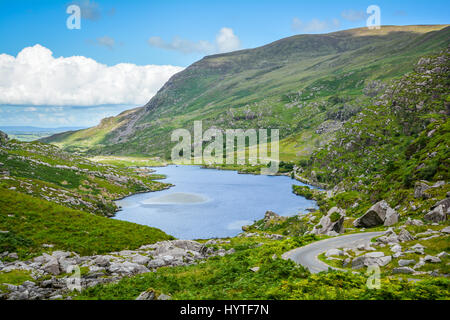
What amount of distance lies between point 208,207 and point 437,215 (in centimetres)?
9747

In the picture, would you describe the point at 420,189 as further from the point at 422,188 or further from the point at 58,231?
the point at 58,231

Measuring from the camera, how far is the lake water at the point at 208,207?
316 ft

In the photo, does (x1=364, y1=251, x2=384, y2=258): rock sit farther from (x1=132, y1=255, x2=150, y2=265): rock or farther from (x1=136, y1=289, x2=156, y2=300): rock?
(x1=132, y1=255, x2=150, y2=265): rock

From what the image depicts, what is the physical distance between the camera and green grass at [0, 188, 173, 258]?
38.0 meters

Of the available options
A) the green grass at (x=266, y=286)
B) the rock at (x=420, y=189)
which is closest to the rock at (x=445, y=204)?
the rock at (x=420, y=189)

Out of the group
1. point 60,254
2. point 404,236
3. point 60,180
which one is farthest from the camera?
point 60,180

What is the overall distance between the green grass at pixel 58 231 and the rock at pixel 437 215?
41.6 m

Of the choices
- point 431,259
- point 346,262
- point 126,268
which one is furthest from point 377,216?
point 126,268

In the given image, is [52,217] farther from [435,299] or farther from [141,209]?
[141,209]

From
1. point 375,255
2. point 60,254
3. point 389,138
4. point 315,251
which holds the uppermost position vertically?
point 389,138

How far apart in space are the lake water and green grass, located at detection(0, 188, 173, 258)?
116 ft

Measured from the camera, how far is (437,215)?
1433 inches

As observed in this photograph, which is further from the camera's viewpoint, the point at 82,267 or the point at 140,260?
the point at 140,260

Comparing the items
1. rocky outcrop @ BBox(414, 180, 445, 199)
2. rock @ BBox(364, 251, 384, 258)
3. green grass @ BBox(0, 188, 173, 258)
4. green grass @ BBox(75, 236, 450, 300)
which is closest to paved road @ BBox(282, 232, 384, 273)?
rock @ BBox(364, 251, 384, 258)
